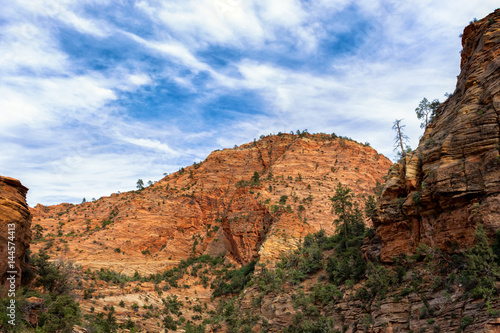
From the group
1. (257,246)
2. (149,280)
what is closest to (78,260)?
(149,280)

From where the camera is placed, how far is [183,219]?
221ft

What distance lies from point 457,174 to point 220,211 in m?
52.8

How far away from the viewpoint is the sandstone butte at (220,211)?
54.2 meters

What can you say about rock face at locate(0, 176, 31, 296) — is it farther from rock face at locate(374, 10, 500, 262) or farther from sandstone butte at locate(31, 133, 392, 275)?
rock face at locate(374, 10, 500, 262)

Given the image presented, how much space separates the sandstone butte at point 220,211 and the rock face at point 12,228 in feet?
84.4

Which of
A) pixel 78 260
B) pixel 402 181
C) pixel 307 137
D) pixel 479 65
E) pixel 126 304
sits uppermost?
pixel 307 137

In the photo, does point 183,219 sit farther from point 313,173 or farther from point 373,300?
point 373,300

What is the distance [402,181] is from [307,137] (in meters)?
58.0

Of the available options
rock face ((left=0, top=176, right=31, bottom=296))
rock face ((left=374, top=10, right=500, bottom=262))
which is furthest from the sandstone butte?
rock face ((left=0, top=176, right=31, bottom=296))

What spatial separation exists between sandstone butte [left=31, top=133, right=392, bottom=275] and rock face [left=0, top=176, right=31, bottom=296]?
25.7m

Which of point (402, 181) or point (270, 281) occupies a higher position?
point (402, 181)

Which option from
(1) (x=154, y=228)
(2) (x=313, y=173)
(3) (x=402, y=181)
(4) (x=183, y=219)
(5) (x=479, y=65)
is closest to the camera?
(5) (x=479, y=65)

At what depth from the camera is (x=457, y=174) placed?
2398 cm

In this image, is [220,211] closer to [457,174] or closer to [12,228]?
[12,228]
